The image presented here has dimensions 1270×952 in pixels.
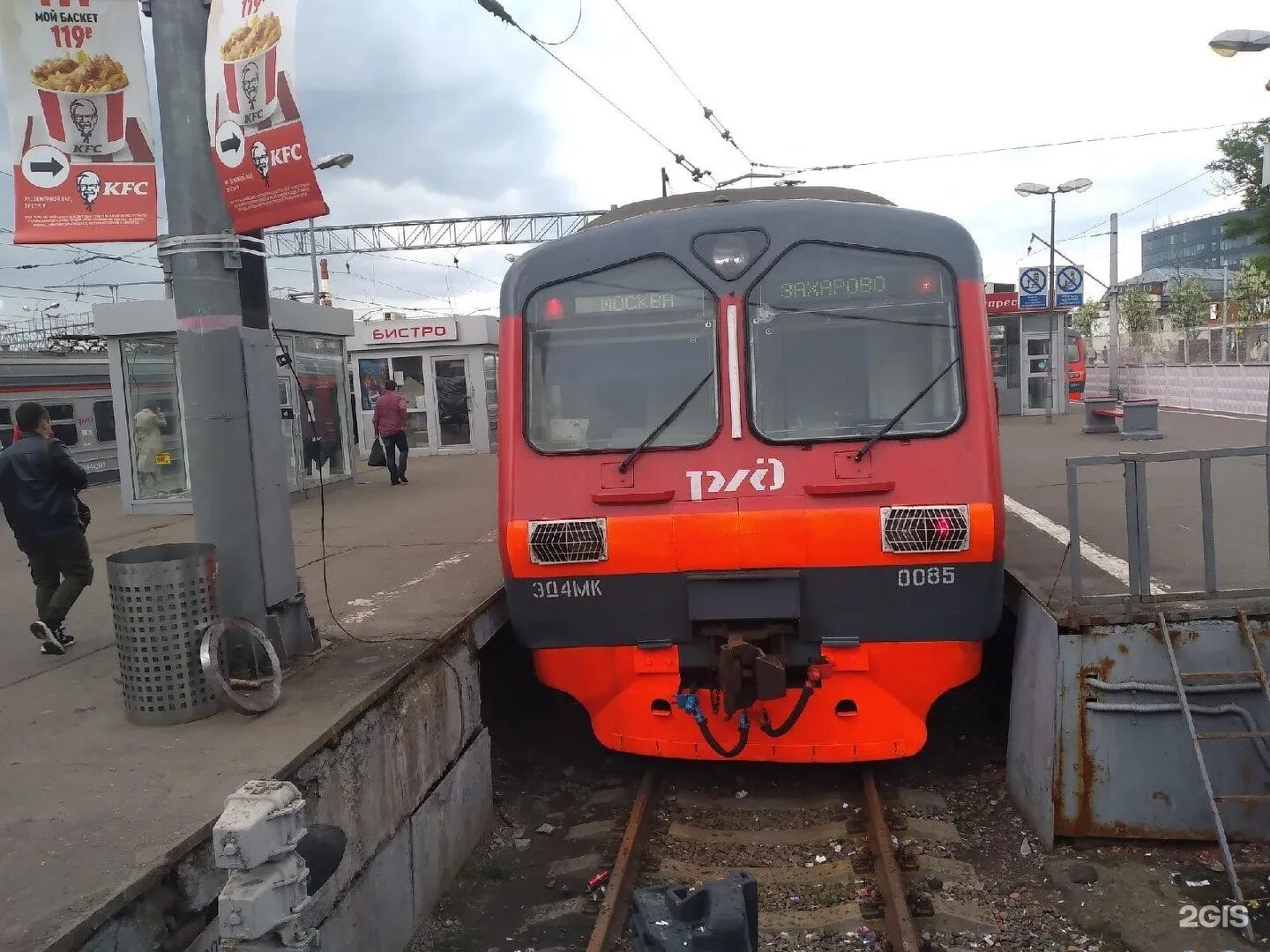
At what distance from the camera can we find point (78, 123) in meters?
4.63

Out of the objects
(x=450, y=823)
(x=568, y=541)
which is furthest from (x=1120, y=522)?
(x=450, y=823)

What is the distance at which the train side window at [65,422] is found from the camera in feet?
63.3

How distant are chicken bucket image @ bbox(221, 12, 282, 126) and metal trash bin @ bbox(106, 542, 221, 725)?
6.39ft

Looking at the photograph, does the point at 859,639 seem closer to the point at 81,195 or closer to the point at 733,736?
the point at 733,736

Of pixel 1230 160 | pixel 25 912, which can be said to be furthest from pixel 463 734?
pixel 1230 160

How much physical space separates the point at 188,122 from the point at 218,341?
1040 mm

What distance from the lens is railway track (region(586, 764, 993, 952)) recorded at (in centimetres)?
417

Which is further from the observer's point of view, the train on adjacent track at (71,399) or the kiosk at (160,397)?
the train on adjacent track at (71,399)

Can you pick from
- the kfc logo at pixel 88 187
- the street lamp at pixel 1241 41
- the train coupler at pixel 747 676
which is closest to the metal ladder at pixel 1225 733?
the train coupler at pixel 747 676

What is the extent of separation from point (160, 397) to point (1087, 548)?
1096 cm

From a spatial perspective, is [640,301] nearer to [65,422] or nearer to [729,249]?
[729,249]

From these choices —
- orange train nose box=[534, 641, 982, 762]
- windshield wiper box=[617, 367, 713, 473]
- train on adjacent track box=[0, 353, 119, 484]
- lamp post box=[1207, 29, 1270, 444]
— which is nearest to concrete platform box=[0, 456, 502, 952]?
orange train nose box=[534, 641, 982, 762]

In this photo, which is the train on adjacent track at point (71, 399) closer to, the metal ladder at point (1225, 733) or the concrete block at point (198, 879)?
the concrete block at point (198, 879)

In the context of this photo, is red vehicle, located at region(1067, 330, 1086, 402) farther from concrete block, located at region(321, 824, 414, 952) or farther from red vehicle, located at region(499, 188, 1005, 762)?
concrete block, located at region(321, 824, 414, 952)
